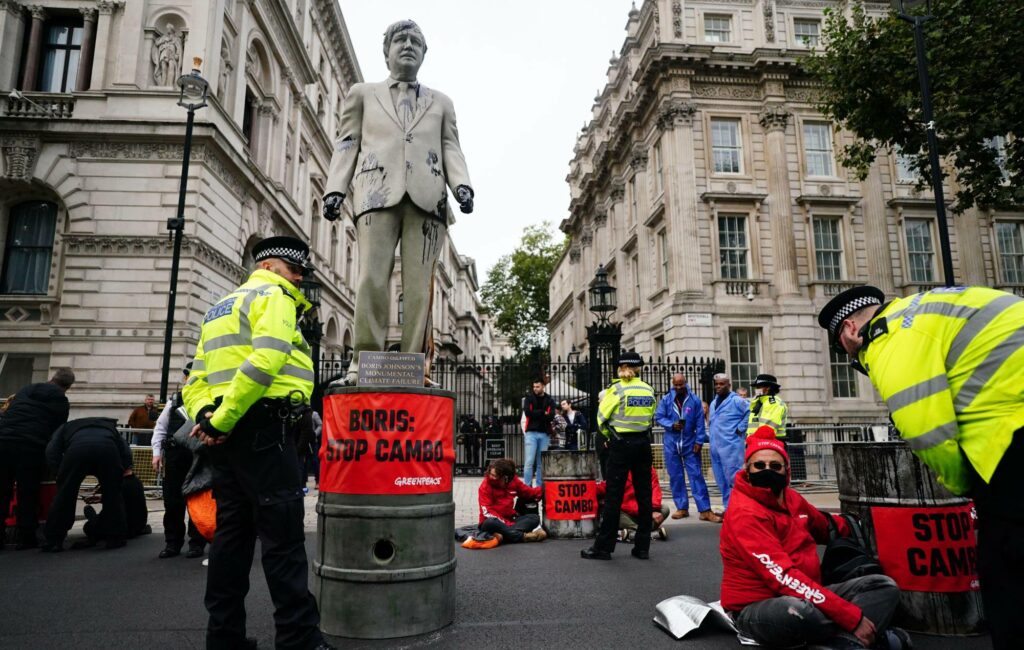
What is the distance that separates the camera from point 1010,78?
37.6 feet

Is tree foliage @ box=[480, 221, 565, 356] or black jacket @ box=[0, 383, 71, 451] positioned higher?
tree foliage @ box=[480, 221, 565, 356]

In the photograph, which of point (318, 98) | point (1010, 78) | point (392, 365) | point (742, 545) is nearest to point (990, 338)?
point (742, 545)

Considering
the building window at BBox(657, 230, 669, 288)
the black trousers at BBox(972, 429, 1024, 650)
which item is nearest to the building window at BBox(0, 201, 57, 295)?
the building window at BBox(657, 230, 669, 288)

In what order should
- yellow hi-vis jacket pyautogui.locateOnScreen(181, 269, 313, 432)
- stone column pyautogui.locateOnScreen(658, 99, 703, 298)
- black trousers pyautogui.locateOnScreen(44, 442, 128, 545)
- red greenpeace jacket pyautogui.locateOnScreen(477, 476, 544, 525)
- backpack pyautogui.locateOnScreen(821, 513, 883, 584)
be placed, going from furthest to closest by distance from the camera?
stone column pyautogui.locateOnScreen(658, 99, 703, 298) → red greenpeace jacket pyautogui.locateOnScreen(477, 476, 544, 525) → black trousers pyautogui.locateOnScreen(44, 442, 128, 545) → backpack pyautogui.locateOnScreen(821, 513, 883, 584) → yellow hi-vis jacket pyautogui.locateOnScreen(181, 269, 313, 432)

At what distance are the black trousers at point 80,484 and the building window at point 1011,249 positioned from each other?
28451mm

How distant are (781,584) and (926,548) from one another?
1.16m

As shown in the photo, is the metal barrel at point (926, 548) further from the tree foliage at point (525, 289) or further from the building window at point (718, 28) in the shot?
the tree foliage at point (525, 289)

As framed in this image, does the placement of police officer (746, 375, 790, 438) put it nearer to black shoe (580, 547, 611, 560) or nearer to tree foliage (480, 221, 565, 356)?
black shoe (580, 547, 611, 560)

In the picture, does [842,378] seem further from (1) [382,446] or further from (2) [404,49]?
(1) [382,446]

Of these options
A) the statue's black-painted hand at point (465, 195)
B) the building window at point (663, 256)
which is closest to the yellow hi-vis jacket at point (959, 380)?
the statue's black-painted hand at point (465, 195)

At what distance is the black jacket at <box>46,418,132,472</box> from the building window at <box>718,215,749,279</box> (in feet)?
65.2

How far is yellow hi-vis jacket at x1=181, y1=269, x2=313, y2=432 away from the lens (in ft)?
9.98

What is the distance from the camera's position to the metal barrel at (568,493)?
772 centimetres

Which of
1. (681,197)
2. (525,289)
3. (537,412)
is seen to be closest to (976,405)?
(537,412)
